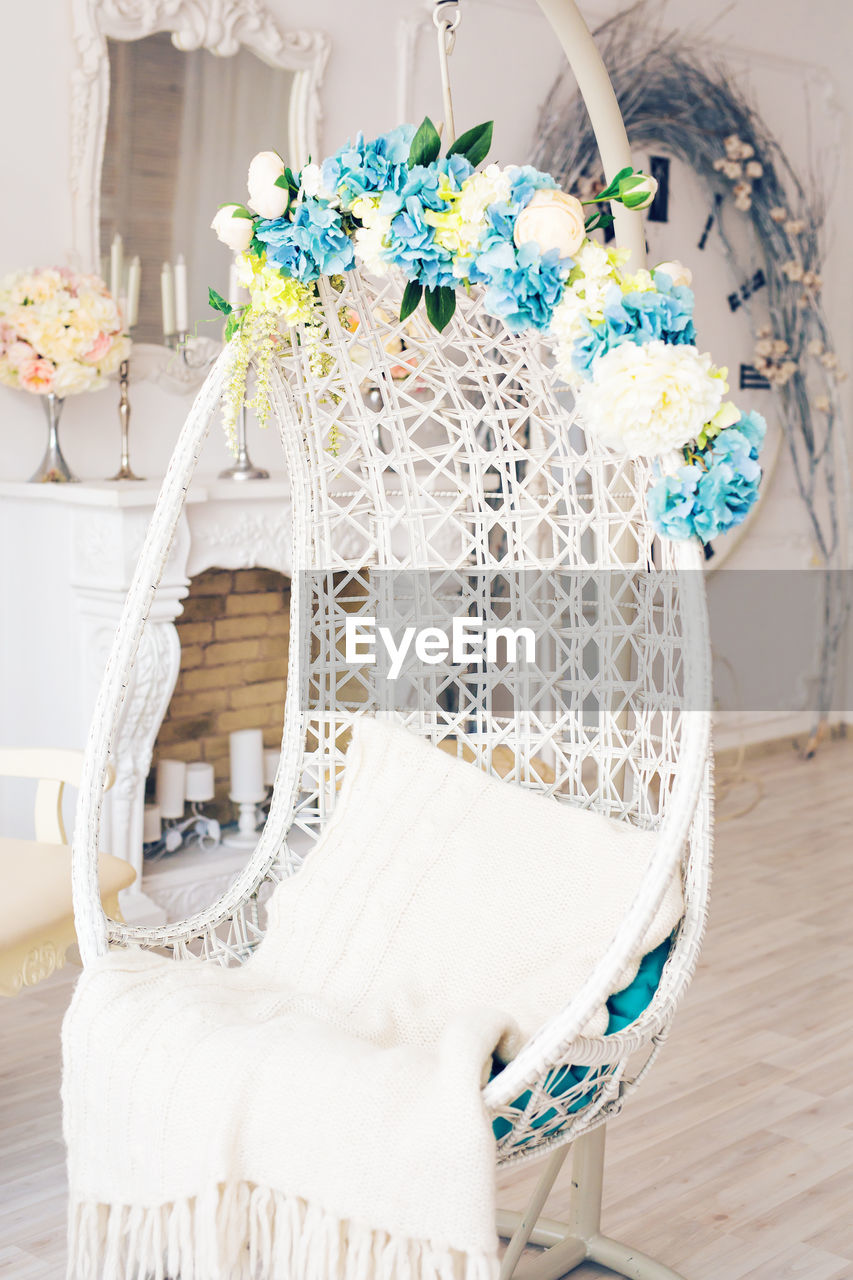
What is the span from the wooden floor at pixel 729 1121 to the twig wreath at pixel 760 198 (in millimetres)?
Result: 1942

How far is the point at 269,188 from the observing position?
170 centimetres

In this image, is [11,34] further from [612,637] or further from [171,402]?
[612,637]

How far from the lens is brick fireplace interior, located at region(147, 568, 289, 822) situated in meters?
3.47

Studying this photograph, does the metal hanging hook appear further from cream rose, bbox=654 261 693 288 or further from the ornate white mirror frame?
the ornate white mirror frame

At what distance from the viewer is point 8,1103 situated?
7.56 ft

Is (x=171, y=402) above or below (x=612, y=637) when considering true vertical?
above

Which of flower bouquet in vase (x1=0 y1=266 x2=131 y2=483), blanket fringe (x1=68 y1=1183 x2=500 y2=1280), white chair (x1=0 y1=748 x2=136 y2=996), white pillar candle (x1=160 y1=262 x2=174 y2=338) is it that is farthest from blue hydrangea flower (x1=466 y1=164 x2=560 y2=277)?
white pillar candle (x1=160 y1=262 x2=174 y2=338)

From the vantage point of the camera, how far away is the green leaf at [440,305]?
1703 millimetres

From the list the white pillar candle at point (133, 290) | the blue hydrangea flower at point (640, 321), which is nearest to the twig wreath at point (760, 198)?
the white pillar candle at point (133, 290)

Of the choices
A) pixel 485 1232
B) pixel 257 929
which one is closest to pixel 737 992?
pixel 257 929

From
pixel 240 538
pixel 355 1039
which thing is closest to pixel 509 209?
pixel 355 1039

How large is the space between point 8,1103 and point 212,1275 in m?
1.03

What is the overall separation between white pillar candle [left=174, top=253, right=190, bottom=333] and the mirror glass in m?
0.02

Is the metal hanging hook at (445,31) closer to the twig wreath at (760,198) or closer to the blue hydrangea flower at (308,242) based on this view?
the blue hydrangea flower at (308,242)
